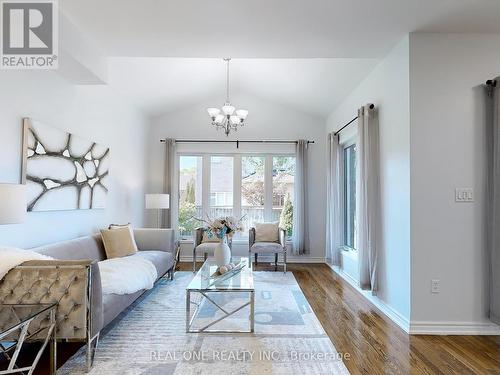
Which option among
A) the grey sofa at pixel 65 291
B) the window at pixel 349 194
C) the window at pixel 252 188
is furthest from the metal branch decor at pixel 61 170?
the window at pixel 349 194

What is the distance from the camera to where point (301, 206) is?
19.7 ft

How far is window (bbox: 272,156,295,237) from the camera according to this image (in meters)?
6.25

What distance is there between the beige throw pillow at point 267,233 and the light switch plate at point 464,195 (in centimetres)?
322

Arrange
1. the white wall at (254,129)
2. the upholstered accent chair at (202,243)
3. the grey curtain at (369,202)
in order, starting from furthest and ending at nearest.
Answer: the white wall at (254,129)
the upholstered accent chair at (202,243)
the grey curtain at (369,202)

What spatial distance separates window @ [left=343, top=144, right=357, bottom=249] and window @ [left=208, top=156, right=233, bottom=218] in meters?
2.19

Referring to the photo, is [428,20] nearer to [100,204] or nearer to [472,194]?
[472,194]

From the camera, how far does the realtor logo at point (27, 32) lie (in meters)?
2.58

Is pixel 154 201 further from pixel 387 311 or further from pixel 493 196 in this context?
pixel 493 196

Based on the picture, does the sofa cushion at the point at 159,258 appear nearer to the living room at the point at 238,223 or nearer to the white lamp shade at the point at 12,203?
the living room at the point at 238,223

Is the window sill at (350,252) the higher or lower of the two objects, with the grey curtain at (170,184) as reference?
lower

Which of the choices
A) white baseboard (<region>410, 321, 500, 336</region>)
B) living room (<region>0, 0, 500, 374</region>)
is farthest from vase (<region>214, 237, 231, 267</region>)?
white baseboard (<region>410, 321, 500, 336</region>)

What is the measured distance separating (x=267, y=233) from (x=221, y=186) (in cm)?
136

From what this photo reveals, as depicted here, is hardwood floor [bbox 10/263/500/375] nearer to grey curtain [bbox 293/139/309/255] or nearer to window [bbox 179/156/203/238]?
grey curtain [bbox 293/139/309/255]

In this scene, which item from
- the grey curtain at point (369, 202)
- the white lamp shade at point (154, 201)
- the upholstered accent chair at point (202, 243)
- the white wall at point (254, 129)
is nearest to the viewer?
the grey curtain at point (369, 202)
